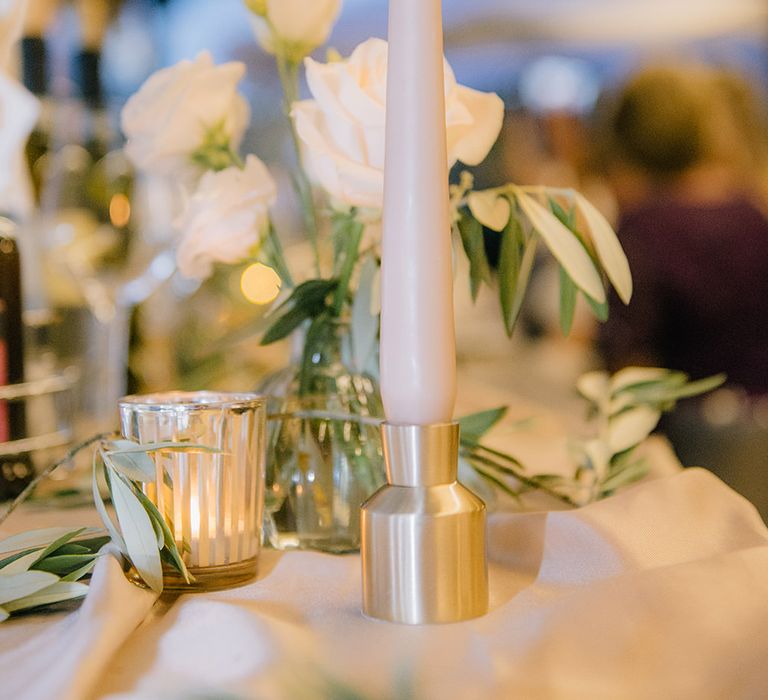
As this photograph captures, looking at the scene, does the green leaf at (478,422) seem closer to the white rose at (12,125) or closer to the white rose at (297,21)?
the white rose at (297,21)

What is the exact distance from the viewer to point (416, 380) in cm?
38

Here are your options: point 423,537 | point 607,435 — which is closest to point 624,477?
point 607,435

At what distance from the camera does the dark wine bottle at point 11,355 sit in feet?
2.04

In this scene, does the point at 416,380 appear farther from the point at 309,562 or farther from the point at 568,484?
the point at 568,484

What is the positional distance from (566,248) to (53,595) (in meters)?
0.28

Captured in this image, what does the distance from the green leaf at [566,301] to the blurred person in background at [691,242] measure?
113 centimetres

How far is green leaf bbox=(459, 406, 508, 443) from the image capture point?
55 cm

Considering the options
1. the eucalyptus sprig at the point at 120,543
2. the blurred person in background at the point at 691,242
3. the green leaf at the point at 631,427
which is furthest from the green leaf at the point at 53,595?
the blurred person in background at the point at 691,242

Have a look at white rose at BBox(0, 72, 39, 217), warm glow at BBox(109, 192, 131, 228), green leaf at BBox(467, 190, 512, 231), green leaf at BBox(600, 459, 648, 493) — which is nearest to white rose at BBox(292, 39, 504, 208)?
green leaf at BBox(467, 190, 512, 231)

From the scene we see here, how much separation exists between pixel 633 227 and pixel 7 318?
1.27 metres

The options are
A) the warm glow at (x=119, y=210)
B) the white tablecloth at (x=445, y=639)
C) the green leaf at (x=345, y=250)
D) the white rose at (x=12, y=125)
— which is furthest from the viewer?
the warm glow at (x=119, y=210)

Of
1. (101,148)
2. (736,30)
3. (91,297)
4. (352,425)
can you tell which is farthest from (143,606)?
(736,30)

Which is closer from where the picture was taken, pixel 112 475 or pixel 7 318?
Answer: pixel 112 475

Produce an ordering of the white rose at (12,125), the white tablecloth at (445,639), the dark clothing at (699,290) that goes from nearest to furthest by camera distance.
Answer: the white tablecloth at (445,639) < the white rose at (12,125) < the dark clothing at (699,290)
